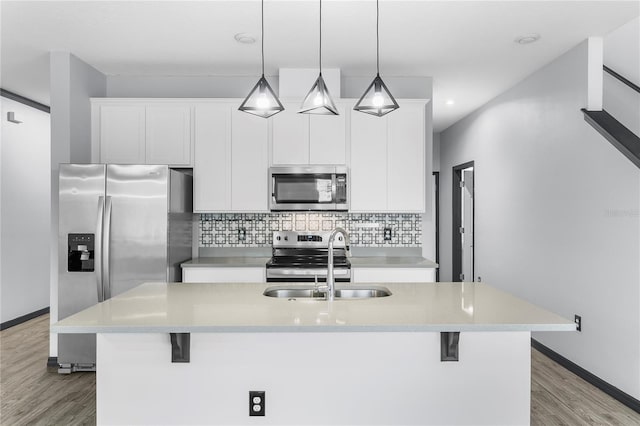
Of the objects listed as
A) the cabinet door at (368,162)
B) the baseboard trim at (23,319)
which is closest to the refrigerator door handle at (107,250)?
the cabinet door at (368,162)

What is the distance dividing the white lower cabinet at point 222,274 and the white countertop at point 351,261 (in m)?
0.04

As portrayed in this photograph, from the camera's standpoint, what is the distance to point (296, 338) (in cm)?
216

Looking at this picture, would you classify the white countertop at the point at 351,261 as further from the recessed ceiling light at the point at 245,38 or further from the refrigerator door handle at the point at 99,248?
the recessed ceiling light at the point at 245,38

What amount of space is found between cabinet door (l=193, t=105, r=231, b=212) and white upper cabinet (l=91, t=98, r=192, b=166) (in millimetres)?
106

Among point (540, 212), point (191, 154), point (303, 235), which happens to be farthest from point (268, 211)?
point (540, 212)

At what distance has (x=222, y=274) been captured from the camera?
4.15m

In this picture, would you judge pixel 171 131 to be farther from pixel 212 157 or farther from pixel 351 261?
pixel 351 261

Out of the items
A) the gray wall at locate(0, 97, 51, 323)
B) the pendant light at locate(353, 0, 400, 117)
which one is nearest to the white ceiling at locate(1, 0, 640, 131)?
the pendant light at locate(353, 0, 400, 117)

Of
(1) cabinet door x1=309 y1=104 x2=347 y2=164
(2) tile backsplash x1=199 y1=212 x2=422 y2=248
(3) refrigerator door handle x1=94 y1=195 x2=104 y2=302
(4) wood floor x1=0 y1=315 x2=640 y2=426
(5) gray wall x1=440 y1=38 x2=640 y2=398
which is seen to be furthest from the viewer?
(2) tile backsplash x1=199 y1=212 x2=422 y2=248

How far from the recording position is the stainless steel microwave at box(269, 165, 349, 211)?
4.30m

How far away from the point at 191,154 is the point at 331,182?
4.34 ft

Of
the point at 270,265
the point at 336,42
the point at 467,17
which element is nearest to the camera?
the point at 467,17

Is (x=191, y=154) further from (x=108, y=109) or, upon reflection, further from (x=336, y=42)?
(x=336, y=42)

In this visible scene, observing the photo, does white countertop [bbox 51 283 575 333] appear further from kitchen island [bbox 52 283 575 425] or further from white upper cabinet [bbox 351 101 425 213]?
white upper cabinet [bbox 351 101 425 213]
